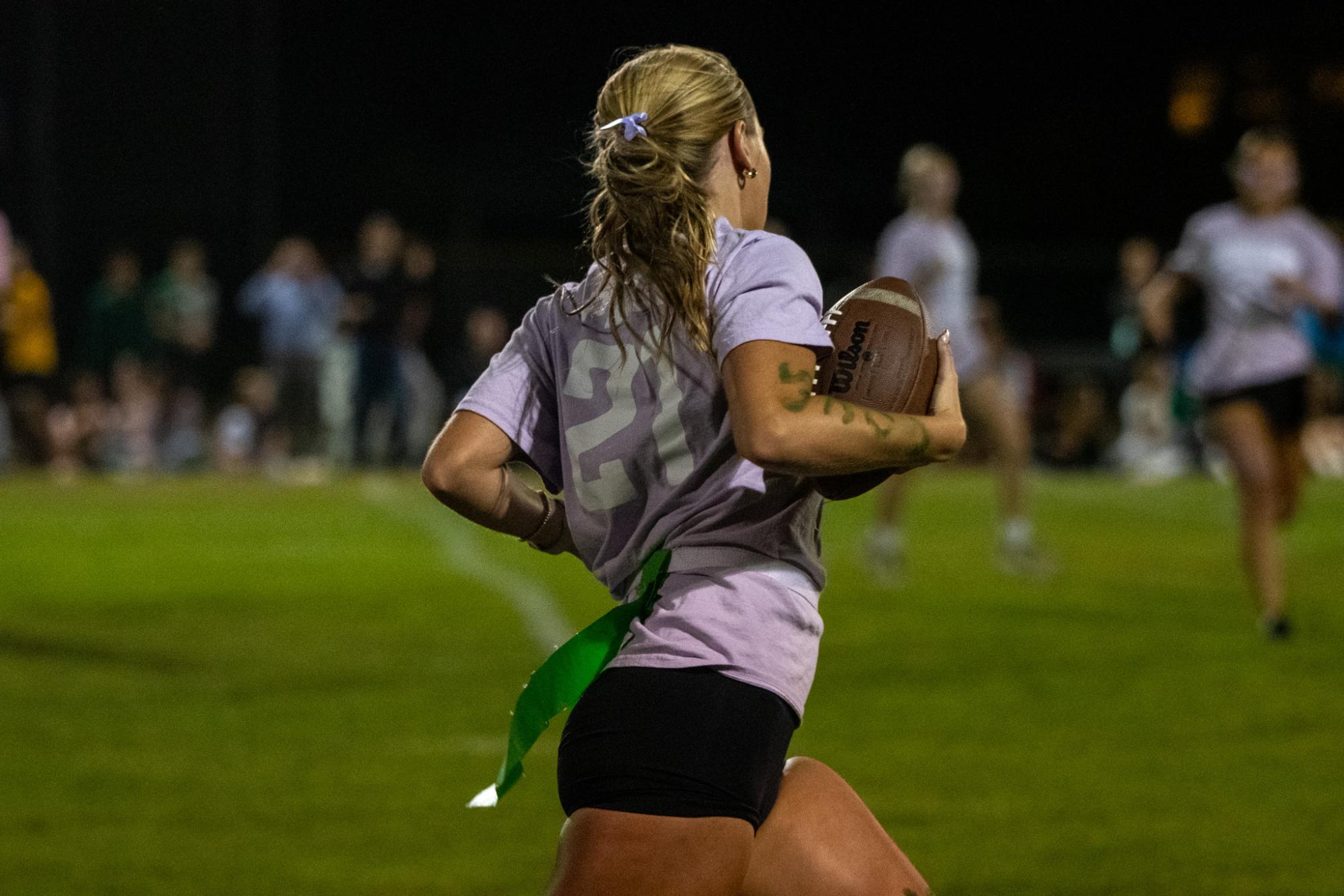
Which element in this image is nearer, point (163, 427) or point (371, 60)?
point (163, 427)

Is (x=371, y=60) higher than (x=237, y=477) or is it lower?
higher

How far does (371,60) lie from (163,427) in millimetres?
9556

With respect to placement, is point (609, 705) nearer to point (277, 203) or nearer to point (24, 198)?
point (24, 198)

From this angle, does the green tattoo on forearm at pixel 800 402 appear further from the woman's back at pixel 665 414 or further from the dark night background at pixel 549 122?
the dark night background at pixel 549 122

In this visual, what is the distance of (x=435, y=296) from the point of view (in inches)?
1000

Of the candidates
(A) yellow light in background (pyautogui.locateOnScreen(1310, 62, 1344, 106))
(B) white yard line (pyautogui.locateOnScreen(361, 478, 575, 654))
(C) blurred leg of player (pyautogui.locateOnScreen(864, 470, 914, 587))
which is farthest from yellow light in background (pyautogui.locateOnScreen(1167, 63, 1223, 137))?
(C) blurred leg of player (pyautogui.locateOnScreen(864, 470, 914, 587))

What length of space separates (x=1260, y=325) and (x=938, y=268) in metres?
2.73

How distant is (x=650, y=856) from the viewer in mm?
2529

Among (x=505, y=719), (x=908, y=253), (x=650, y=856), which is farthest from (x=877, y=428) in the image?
(x=908, y=253)

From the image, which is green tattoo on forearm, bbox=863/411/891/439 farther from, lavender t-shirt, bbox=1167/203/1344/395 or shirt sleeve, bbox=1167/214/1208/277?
shirt sleeve, bbox=1167/214/1208/277

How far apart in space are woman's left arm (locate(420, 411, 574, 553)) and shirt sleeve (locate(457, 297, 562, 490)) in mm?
21

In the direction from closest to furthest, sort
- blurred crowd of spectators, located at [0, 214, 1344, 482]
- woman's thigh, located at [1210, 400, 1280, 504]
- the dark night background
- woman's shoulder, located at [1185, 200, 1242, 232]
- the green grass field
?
the green grass field
woman's thigh, located at [1210, 400, 1280, 504]
woman's shoulder, located at [1185, 200, 1242, 232]
blurred crowd of spectators, located at [0, 214, 1344, 482]
the dark night background

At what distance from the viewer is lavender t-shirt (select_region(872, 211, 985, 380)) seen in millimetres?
→ 11070

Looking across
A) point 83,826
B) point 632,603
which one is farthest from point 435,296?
point 632,603
